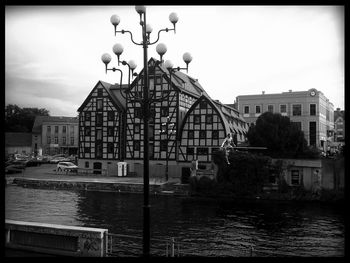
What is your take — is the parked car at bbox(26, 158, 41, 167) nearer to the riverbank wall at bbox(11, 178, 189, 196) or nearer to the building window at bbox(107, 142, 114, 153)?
the riverbank wall at bbox(11, 178, 189, 196)

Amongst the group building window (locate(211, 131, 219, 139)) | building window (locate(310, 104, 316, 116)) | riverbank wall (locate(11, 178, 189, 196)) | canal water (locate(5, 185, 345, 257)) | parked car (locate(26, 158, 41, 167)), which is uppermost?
building window (locate(310, 104, 316, 116))

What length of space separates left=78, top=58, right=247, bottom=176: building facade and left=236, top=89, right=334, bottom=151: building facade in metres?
3.17

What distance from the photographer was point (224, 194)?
27828 millimetres

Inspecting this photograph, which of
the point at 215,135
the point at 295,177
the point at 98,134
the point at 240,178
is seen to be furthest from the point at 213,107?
the point at 98,134

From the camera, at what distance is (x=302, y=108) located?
4081cm

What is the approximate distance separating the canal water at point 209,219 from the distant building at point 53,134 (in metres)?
26.9

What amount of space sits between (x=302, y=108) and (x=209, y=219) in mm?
25631

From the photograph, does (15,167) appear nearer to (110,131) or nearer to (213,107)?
(110,131)

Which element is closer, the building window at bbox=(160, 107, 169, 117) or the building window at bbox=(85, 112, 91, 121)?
the building window at bbox=(160, 107, 169, 117)

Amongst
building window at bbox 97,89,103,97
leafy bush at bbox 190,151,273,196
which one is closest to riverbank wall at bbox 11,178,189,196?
leafy bush at bbox 190,151,273,196

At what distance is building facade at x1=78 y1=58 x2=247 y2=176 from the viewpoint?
34.6 metres

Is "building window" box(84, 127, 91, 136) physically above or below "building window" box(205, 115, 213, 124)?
below

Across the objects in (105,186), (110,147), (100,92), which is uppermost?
(100,92)
